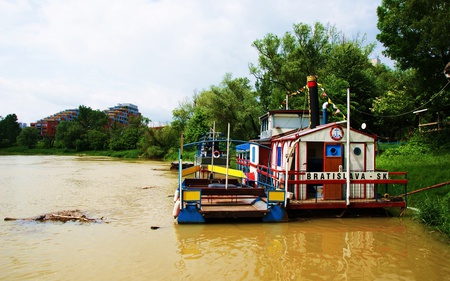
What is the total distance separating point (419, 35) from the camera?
17.5 m

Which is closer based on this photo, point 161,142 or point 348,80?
point 348,80

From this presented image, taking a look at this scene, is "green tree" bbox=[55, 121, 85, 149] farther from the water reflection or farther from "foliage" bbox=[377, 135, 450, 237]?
the water reflection

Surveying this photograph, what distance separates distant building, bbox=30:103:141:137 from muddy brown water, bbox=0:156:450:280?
10661 cm

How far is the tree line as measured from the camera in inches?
687

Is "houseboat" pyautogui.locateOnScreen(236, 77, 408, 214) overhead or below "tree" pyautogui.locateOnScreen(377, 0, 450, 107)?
below

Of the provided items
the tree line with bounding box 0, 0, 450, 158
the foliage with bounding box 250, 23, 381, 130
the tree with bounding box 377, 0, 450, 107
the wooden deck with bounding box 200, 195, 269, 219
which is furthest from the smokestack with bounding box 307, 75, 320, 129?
the foliage with bounding box 250, 23, 381, 130

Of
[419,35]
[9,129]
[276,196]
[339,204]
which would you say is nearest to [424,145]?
[419,35]

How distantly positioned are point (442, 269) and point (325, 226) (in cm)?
392

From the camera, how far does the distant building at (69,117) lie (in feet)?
403

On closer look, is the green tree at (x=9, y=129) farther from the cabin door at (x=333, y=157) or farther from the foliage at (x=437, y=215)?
the foliage at (x=437, y=215)

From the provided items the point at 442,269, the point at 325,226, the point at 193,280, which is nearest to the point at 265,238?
the point at 325,226

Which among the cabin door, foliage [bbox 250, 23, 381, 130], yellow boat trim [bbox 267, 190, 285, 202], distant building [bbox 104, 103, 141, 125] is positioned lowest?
yellow boat trim [bbox 267, 190, 285, 202]

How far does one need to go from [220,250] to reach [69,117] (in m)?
152

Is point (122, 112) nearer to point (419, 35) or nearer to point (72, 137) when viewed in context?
point (72, 137)
